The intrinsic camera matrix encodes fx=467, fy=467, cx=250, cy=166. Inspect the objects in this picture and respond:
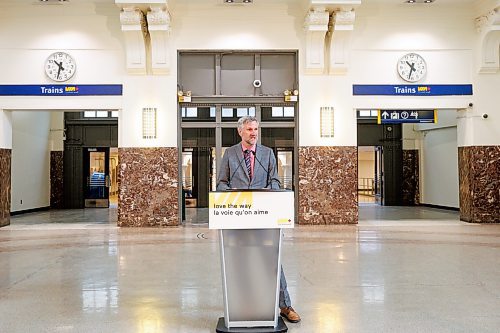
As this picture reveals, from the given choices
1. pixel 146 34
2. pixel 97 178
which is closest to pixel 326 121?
pixel 146 34

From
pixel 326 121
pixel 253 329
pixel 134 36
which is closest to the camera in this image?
pixel 253 329

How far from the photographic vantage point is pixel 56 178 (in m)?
15.7

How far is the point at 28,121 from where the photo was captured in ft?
46.8

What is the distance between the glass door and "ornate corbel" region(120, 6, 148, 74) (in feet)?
23.0

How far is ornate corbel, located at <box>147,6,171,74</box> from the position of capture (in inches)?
380

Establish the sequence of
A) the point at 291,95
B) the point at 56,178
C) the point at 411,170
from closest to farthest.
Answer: the point at 291,95
the point at 56,178
the point at 411,170

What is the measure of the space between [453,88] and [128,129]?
7.37 metres

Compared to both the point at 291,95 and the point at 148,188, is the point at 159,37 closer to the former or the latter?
the point at 291,95

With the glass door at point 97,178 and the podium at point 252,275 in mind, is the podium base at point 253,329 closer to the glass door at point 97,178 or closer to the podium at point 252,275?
the podium at point 252,275

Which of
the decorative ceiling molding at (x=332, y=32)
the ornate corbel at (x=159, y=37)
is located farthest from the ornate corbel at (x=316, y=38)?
the ornate corbel at (x=159, y=37)

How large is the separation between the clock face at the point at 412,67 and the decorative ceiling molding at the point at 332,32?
1.33 m

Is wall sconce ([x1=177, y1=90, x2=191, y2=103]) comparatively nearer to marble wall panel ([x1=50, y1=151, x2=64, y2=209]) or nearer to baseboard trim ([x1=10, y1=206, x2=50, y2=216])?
baseboard trim ([x1=10, y1=206, x2=50, y2=216])

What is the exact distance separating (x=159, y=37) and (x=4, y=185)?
4.78 m

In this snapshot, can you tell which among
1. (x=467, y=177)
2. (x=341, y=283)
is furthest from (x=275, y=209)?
(x=467, y=177)
